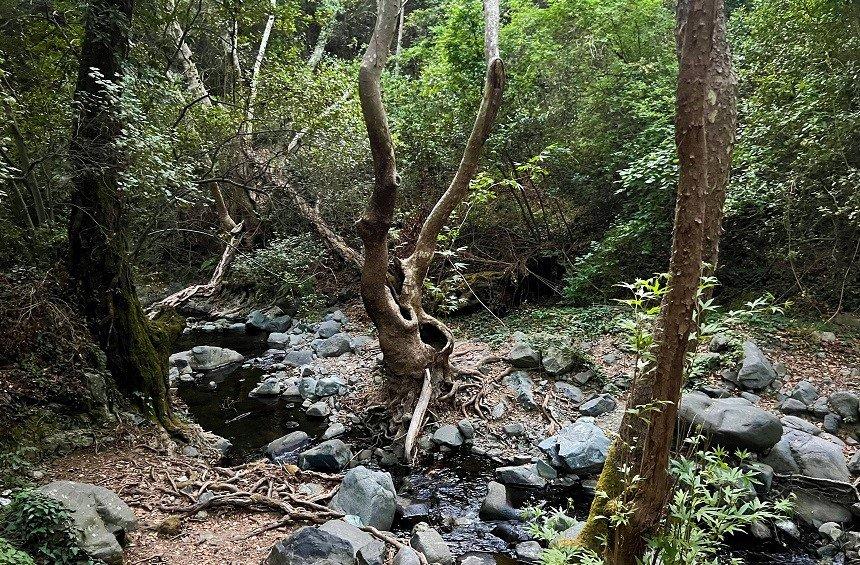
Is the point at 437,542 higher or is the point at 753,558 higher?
the point at 437,542

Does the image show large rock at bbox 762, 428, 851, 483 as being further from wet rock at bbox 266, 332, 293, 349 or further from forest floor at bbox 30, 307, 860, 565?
wet rock at bbox 266, 332, 293, 349

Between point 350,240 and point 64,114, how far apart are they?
267 inches

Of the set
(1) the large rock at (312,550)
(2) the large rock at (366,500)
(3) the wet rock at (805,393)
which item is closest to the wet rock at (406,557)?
(1) the large rock at (312,550)

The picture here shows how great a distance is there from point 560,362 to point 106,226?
5495mm

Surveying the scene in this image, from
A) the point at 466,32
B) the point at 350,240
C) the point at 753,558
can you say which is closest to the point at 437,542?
the point at 753,558

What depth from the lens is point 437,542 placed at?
13.2 feet

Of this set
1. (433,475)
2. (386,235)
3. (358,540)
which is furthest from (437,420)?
(358,540)

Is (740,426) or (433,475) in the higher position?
(740,426)

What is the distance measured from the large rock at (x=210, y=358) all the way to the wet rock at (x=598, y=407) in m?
5.98

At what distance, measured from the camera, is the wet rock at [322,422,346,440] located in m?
6.40

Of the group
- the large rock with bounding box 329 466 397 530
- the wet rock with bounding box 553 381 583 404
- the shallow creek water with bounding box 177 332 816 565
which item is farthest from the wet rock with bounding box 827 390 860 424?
the large rock with bounding box 329 466 397 530

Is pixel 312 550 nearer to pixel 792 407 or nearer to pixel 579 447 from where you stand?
pixel 579 447

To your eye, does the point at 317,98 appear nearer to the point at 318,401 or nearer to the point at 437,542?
the point at 318,401

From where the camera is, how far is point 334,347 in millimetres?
9391
